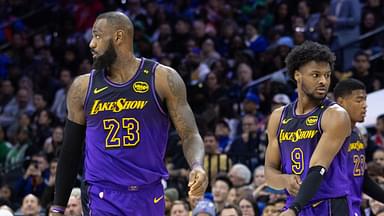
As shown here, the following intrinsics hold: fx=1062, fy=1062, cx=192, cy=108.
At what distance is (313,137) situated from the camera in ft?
24.3

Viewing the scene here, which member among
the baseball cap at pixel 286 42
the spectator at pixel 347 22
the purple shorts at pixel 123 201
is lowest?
the purple shorts at pixel 123 201

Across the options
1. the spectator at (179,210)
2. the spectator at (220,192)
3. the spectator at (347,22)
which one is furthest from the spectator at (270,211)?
the spectator at (347,22)

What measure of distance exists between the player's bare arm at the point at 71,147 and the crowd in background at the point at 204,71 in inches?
172

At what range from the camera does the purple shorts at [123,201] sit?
6793 mm

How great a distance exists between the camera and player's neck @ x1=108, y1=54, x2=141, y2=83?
6938 mm

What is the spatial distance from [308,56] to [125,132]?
4.85 feet

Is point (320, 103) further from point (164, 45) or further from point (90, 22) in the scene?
point (90, 22)

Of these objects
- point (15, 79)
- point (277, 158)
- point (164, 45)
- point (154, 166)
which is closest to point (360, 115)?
point (277, 158)

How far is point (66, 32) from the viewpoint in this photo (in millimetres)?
20344

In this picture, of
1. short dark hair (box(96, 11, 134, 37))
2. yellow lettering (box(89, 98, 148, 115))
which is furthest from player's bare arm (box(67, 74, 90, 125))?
short dark hair (box(96, 11, 134, 37))

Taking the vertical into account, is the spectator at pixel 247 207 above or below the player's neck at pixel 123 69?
below

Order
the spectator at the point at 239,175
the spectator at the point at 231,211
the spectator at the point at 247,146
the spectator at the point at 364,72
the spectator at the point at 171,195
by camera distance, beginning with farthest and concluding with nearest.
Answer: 1. the spectator at the point at 364,72
2. the spectator at the point at 247,146
3. the spectator at the point at 239,175
4. the spectator at the point at 171,195
5. the spectator at the point at 231,211

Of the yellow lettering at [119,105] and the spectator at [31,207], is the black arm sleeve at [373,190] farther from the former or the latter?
the spectator at [31,207]

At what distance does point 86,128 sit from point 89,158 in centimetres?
20
